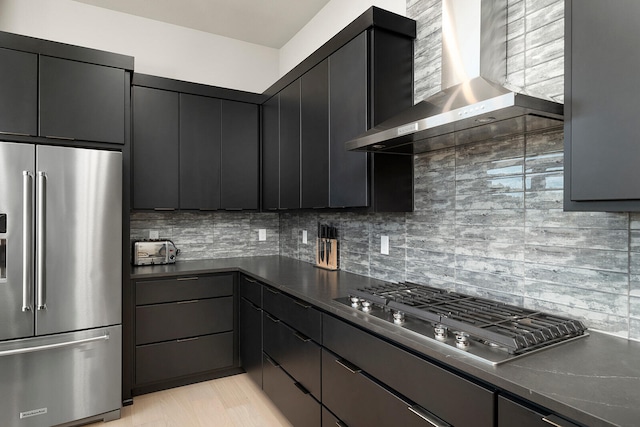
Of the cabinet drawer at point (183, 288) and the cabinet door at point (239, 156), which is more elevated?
the cabinet door at point (239, 156)

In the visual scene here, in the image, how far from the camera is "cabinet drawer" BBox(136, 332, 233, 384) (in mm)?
2703

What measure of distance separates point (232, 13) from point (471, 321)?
9.96 feet

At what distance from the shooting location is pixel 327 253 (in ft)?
9.57

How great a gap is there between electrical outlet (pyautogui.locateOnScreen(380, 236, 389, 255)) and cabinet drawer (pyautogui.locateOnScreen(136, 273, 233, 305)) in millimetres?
1269

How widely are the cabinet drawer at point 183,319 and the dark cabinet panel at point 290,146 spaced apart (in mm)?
943

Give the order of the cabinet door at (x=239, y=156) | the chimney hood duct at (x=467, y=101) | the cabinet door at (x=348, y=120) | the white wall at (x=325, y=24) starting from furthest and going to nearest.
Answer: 1. the cabinet door at (x=239, y=156)
2. the white wall at (x=325, y=24)
3. the cabinet door at (x=348, y=120)
4. the chimney hood duct at (x=467, y=101)

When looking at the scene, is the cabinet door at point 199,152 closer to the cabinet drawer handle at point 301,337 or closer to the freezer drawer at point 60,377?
the freezer drawer at point 60,377

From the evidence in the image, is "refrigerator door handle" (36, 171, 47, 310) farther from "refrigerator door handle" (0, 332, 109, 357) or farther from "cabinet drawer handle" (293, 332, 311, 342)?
"cabinet drawer handle" (293, 332, 311, 342)

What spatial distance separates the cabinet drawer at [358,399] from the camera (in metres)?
1.39

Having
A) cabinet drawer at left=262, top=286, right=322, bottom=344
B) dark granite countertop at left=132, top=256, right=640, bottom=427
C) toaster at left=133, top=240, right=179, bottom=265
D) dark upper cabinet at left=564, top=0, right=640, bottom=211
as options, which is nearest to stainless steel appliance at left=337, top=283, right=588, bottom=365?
dark granite countertop at left=132, top=256, right=640, bottom=427

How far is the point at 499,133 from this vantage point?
165 centimetres

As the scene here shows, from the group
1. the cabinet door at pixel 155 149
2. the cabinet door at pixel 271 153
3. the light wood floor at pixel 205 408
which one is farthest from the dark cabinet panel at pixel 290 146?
the light wood floor at pixel 205 408

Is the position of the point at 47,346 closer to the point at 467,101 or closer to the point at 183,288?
the point at 183,288

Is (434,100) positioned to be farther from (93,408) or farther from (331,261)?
(93,408)
